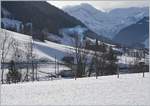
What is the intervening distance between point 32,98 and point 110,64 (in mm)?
46204

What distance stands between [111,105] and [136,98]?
1.96 m

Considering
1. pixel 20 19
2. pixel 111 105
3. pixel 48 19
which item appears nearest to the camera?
pixel 111 105

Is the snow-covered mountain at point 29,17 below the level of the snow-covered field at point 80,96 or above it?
above

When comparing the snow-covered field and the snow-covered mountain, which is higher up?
the snow-covered mountain

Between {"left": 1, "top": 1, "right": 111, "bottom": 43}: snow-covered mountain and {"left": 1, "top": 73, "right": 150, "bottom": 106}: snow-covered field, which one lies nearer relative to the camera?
{"left": 1, "top": 73, "right": 150, "bottom": 106}: snow-covered field

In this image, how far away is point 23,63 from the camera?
63.6 metres

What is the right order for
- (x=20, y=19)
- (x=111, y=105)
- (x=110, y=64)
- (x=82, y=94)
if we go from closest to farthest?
(x=111, y=105), (x=82, y=94), (x=110, y=64), (x=20, y=19)

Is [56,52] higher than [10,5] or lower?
lower

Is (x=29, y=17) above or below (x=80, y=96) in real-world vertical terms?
above

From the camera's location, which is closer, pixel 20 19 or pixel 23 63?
pixel 23 63

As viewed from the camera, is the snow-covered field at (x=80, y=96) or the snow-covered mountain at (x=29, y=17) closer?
the snow-covered field at (x=80, y=96)

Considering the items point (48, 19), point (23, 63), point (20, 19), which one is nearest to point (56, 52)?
point (23, 63)

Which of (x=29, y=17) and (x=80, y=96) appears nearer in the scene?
(x=80, y=96)

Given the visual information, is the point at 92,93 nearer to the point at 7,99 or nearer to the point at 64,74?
the point at 7,99
